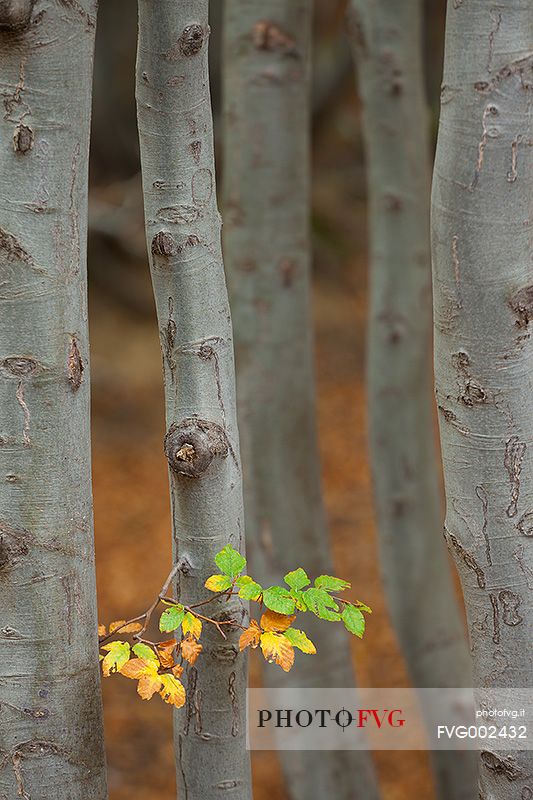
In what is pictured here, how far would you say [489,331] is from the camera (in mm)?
1420

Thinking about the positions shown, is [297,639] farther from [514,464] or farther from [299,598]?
[514,464]

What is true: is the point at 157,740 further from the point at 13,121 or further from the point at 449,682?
the point at 13,121

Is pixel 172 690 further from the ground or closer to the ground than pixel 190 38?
closer to the ground

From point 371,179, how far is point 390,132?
17 cm

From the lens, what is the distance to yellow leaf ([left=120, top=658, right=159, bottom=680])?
1.27 metres

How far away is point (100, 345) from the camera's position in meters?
6.95

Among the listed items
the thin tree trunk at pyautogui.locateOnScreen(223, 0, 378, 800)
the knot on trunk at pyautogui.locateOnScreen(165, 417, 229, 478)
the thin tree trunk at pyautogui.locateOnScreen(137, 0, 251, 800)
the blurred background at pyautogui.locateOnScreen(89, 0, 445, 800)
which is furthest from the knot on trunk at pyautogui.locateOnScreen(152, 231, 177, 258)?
the blurred background at pyautogui.locateOnScreen(89, 0, 445, 800)

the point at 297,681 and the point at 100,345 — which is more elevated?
the point at 100,345

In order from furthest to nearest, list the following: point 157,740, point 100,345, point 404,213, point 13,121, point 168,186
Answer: point 100,345 < point 157,740 < point 404,213 < point 168,186 < point 13,121

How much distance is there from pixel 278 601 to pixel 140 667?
0.22 meters

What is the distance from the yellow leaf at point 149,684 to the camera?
1.24m

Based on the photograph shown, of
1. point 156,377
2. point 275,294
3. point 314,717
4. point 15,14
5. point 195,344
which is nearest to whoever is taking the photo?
point 15,14

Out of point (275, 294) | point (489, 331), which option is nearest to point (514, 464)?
point (489, 331)

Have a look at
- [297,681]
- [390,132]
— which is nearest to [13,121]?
[390,132]
